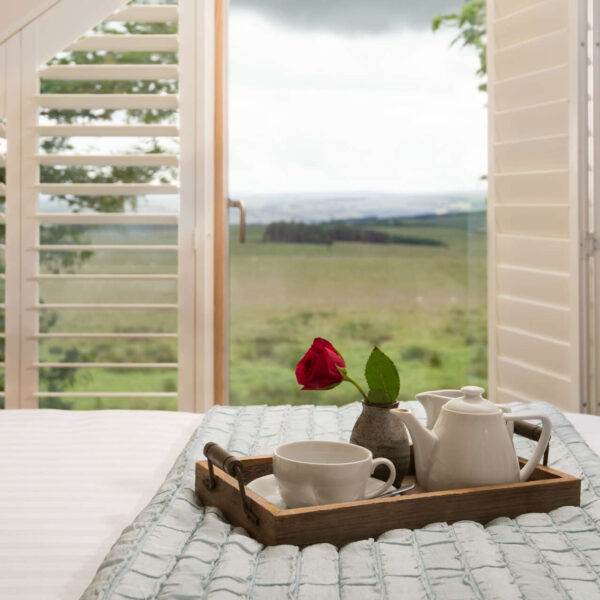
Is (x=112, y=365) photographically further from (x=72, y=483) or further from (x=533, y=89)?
(x=533, y=89)

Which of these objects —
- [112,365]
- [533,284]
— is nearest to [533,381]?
[533,284]

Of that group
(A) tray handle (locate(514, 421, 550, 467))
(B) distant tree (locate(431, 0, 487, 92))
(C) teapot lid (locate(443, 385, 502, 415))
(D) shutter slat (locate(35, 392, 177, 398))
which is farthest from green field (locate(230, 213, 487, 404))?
(C) teapot lid (locate(443, 385, 502, 415))

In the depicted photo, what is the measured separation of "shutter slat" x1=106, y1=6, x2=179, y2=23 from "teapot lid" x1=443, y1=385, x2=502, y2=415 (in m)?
2.11

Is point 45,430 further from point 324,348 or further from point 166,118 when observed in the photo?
point 166,118

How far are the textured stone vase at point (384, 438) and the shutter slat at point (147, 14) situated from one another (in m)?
2.05

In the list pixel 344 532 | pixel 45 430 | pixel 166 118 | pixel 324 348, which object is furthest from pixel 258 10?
pixel 344 532

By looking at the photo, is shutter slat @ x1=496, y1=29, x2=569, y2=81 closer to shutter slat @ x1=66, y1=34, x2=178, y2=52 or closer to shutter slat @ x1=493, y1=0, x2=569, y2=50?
shutter slat @ x1=493, y1=0, x2=569, y2=50

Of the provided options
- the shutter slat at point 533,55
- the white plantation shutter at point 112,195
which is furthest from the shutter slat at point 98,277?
the shutter slat at point 533,55

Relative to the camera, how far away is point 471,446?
991 millimetres

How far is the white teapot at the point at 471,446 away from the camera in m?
0.99

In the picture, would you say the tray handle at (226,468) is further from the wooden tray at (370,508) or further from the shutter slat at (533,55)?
the shutter slat at (533,55)

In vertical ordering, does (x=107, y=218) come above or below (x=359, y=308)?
above

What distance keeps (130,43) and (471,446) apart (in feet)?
7.11

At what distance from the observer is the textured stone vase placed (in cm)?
106
